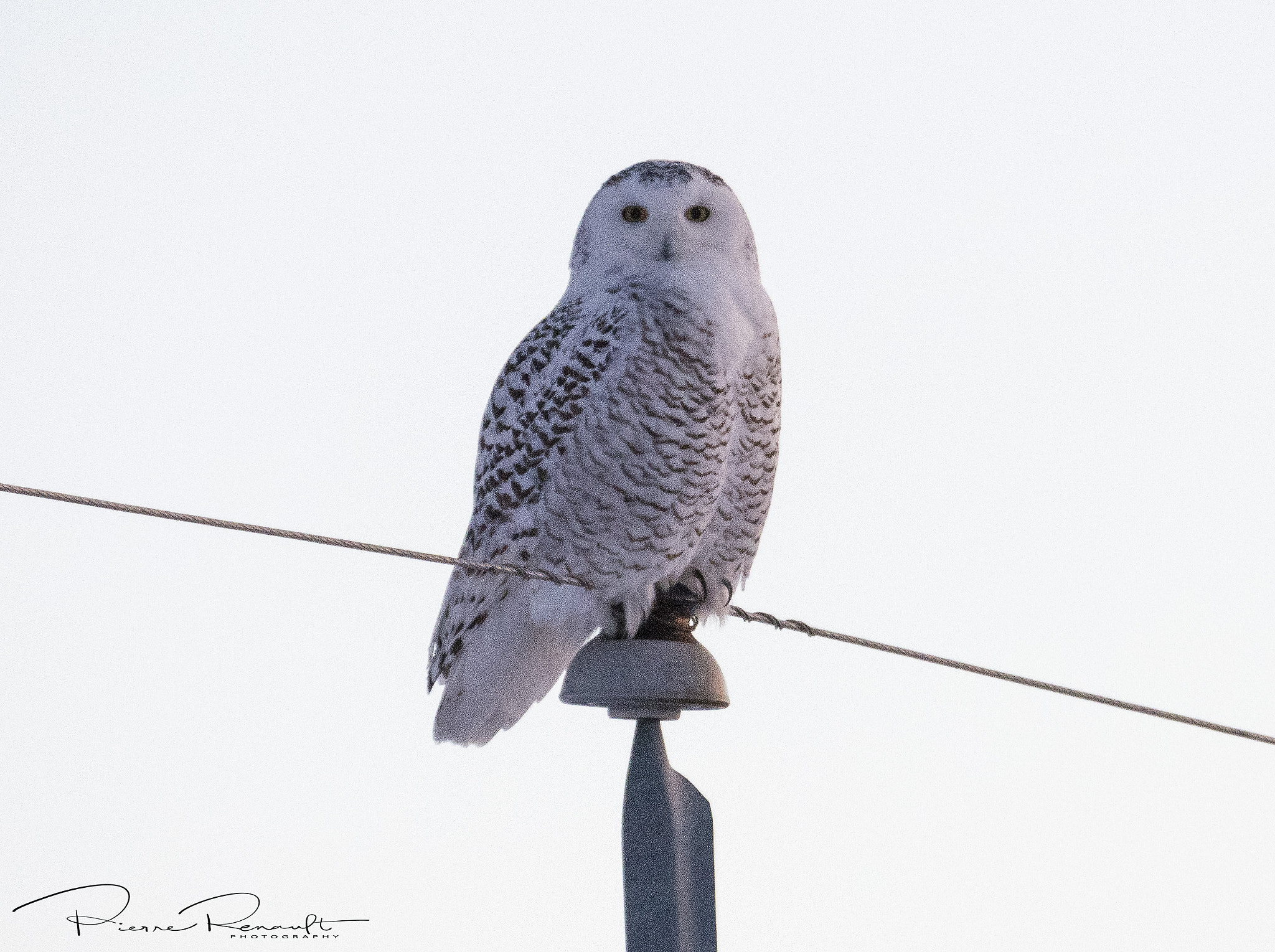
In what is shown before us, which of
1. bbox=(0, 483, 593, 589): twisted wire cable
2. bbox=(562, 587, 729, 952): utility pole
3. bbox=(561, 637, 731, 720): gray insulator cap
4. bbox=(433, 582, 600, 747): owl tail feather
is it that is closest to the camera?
bbox=(0, 483, 593, 589): twisted wire cable

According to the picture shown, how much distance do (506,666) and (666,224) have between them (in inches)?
42.7

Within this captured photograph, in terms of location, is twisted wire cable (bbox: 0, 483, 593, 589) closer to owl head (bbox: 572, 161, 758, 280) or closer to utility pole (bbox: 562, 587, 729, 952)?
utility pole (bbox: 562, 587, 729, 952)

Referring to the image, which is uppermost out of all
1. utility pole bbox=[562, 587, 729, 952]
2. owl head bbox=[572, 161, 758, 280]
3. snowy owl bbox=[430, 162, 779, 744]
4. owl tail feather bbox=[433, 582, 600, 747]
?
owl head bbox=[572, 161, 758, 280]

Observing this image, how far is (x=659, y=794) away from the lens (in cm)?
261

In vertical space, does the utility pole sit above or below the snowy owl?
below

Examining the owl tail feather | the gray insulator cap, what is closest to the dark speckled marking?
the owl tail feather

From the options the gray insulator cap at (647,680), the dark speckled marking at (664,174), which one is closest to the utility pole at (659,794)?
the gray insulator cap at (647,680)

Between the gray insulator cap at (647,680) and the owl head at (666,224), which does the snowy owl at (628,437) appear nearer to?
the owl head at (666,224)

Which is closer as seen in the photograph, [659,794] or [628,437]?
[659,794]

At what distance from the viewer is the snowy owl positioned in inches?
126

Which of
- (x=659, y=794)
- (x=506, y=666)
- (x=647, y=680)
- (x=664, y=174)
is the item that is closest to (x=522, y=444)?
(x=506, y=666)

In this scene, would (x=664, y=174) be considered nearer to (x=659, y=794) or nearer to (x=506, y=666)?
(x=506, y=666)

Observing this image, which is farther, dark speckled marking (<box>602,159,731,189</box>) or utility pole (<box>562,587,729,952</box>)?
dark speckled marking (<box>602,159,731,189</box>)

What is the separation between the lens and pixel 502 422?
3.44 meters
